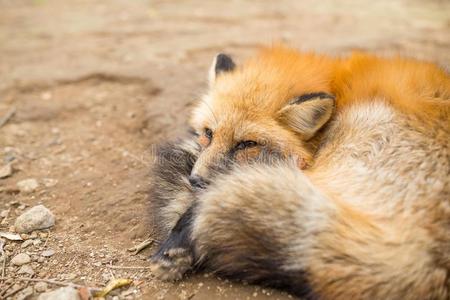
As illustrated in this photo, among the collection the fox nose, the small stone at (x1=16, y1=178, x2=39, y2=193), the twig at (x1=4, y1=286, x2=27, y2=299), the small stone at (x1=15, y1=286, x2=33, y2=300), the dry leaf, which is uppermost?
the fox nose

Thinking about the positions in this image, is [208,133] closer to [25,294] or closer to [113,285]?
[113,285]

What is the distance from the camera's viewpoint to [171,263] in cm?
195

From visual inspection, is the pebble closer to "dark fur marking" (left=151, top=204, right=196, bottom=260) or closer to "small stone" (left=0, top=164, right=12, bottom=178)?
"small stone" (left=0, top=164, right=12, bottom=178)

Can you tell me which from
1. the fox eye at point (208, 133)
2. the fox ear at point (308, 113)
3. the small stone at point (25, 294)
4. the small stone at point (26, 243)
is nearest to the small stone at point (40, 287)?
the small stone at point (25, 294)

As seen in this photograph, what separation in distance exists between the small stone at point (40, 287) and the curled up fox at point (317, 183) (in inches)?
20.8

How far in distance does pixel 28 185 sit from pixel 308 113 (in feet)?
6.43

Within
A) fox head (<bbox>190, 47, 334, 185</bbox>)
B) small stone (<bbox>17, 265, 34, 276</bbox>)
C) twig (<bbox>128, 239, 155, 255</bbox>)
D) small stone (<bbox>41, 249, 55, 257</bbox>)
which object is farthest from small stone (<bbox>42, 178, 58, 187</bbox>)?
fox head (<bbox>190, 47, 334, 185</bbox>)

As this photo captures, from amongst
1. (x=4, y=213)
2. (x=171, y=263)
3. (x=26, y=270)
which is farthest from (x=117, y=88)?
(x=171, y=263)

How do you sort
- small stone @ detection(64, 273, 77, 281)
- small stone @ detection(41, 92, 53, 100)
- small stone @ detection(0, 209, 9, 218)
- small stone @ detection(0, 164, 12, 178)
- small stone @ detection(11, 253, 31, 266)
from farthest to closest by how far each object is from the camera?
1. small stone @ detection(41, 92, 53, 100)
2. small stone @ detection(0, 164, 12, 178)
3. small stone @ detection(0, 209, 9, 218)
4. small stone @ detection(11, 253, 31, 266)
5. small stone @ detection(64, 273, 77, 281)

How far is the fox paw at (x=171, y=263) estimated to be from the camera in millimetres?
1937

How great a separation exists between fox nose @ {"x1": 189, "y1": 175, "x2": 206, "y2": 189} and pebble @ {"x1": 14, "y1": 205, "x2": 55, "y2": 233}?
96 centimetres

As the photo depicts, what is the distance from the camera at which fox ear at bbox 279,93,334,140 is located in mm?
2295

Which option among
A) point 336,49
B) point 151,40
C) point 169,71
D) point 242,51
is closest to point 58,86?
point 169,71

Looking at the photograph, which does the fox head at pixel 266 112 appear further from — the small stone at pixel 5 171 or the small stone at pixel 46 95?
the small stone at pixel 46 95
